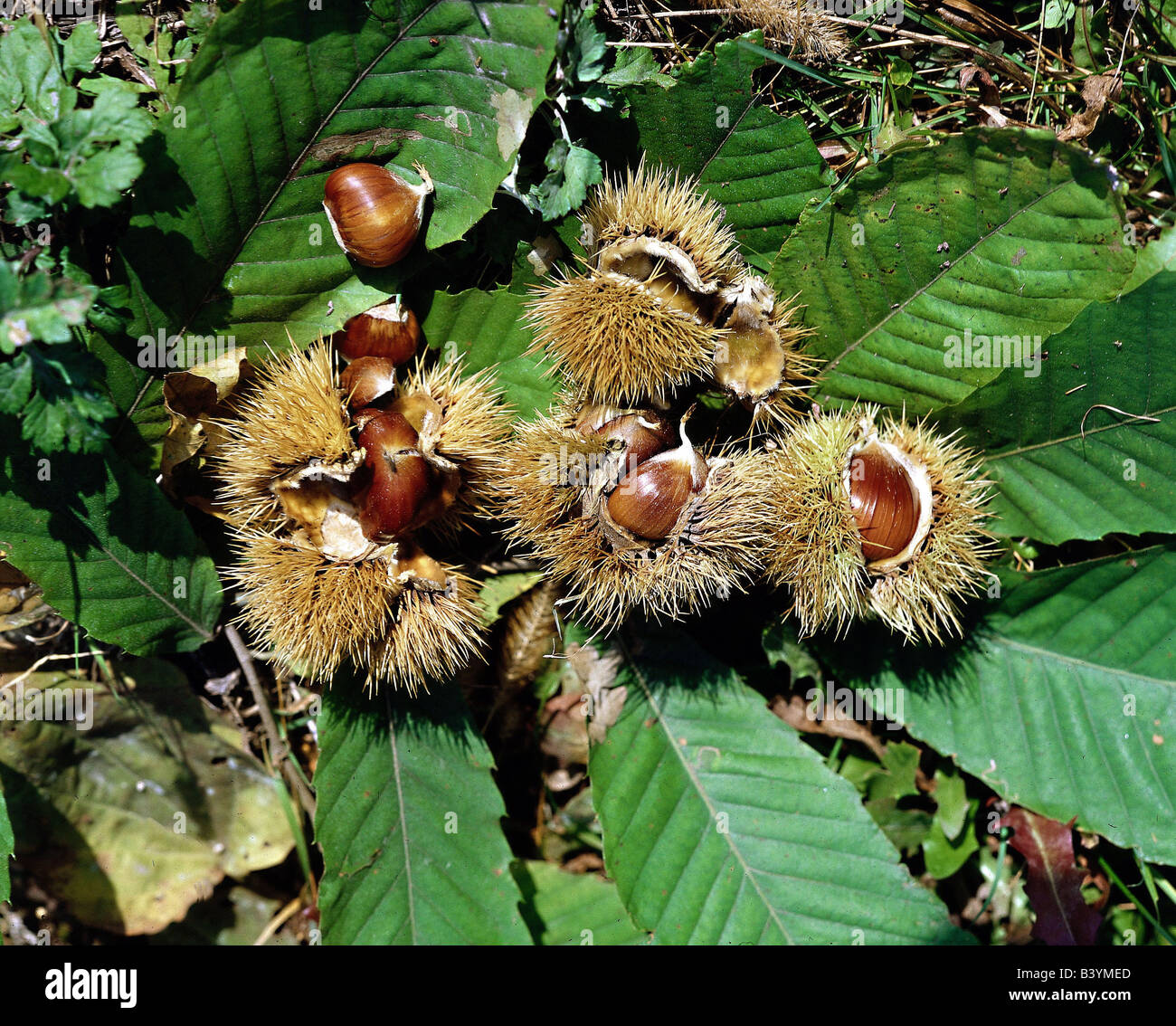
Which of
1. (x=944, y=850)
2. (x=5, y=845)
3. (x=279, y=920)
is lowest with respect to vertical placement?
(x=279, y=920)

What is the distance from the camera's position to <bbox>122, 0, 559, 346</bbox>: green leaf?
1.61m

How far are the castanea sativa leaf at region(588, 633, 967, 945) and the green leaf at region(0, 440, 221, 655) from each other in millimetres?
1034

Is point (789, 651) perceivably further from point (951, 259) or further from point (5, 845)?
point (5, 845)

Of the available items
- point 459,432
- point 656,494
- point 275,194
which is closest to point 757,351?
point 656,494

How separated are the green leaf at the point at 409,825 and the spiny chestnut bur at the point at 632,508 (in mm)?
615

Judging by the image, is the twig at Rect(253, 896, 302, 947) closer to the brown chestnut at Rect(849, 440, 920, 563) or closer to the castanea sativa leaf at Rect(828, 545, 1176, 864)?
the castanea sativa leaf at Rect(828, 545, 1176, 864)

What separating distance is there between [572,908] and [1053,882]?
1321 millimetres

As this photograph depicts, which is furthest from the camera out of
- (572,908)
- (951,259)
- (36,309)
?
(572,908)

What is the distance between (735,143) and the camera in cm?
183

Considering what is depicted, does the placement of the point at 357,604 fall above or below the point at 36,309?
below

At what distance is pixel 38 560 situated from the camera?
67.7 inches

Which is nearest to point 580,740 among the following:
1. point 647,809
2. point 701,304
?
A: point 647,809
